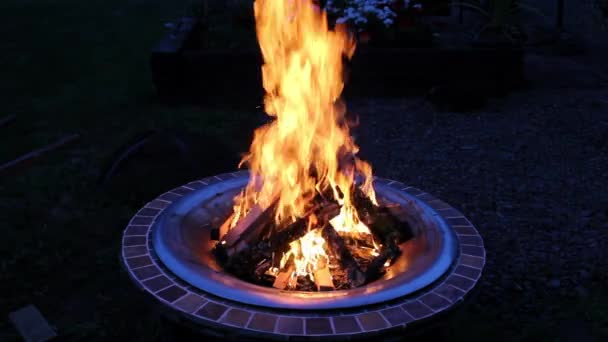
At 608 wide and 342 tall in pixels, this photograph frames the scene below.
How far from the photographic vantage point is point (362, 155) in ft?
21.0

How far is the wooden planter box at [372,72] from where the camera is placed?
8.07 m

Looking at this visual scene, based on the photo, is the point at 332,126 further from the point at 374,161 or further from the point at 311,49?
the point at 374,161

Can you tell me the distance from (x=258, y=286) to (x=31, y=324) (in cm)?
178

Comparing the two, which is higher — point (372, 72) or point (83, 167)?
point (372, 72)

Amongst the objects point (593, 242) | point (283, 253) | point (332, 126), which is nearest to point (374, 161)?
point (593, 242)

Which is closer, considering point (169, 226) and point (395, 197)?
point (169, 226)

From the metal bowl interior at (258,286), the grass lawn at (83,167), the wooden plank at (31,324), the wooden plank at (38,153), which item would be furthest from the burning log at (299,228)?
the wooden plank at (38,153)

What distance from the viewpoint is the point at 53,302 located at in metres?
3.84

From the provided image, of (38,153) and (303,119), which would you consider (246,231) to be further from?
(38,153)

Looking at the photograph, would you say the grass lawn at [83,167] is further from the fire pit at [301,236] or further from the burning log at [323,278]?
the burning log at [323,278]

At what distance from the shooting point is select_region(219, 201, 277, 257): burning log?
3.03 meters

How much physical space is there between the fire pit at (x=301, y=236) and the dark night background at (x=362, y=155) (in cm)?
36

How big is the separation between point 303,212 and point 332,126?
0.59 meters

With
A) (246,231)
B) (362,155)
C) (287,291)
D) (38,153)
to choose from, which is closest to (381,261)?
(287,291)
